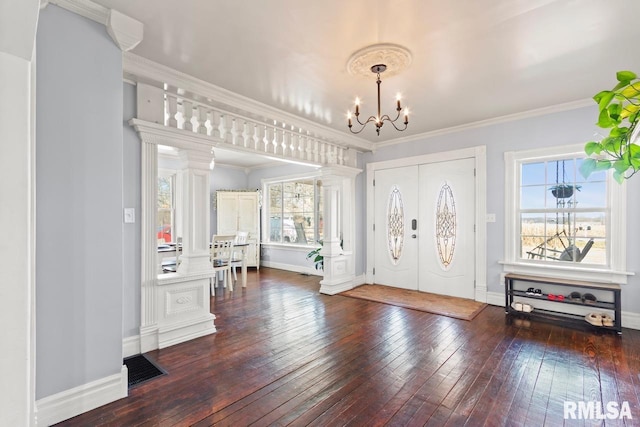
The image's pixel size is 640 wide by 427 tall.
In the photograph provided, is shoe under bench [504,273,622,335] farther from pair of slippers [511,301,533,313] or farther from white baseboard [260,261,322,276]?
white baseboard [260,261,322,276]

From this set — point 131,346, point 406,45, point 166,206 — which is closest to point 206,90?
point 406,45

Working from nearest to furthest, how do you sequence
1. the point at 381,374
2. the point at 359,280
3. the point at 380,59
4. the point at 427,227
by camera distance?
the point at 381,374 → the point at 380,59 → the point at 427,227 → the point at 359,280

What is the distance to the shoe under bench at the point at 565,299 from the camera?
3.41 m

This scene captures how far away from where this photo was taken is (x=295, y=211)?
7.41m

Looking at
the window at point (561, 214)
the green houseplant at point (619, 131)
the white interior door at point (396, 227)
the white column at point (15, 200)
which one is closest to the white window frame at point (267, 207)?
the white interior door at point (396, 227)

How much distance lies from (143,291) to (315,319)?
194cm

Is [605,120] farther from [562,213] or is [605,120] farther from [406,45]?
[562,213]

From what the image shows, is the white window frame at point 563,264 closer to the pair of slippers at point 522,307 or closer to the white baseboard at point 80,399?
the pair of slippers at point 522,307

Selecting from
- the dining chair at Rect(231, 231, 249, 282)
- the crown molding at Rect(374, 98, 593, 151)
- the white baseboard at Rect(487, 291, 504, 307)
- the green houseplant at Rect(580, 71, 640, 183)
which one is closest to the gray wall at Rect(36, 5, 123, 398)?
the green houseplant at Rect(580, 71, 640, 183)

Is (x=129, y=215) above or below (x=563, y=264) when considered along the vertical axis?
above

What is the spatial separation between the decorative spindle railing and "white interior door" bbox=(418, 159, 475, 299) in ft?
5.50

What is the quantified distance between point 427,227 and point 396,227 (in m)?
0.56

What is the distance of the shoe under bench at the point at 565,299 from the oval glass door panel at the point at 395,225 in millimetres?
1738

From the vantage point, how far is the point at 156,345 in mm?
2990
